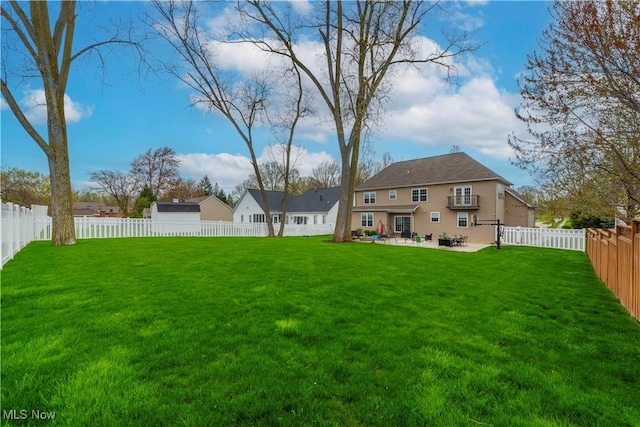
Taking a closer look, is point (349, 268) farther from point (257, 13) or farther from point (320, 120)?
point (257, 13)

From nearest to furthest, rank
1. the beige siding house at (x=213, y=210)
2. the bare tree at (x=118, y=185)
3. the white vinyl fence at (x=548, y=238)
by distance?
the white vinyl fence at (x=548, y=238) → the bare tree at (x=118, y=185) → the beige siding house at (x=213, y=210)

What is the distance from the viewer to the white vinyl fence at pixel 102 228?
6.82 m

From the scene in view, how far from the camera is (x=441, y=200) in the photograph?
25766 millimetres

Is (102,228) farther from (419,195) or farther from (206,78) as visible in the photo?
(419,195)

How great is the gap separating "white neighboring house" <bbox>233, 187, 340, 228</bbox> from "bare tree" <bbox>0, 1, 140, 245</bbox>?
2535cm

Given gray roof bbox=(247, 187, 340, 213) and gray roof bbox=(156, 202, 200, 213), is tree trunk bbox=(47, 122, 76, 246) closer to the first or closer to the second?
gray roof bbox=(156, 202, 200, 213)

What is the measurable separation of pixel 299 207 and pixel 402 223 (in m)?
14.3

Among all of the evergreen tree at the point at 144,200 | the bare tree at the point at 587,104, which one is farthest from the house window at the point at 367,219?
the evergreen tree at the point at 144,200

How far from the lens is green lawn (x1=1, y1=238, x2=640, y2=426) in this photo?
2008 mm

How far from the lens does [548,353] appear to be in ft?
10.0

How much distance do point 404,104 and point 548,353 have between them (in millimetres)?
→ 15128

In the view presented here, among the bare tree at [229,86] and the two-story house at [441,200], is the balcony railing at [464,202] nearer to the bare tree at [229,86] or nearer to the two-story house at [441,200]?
the two-story house at [441,200]

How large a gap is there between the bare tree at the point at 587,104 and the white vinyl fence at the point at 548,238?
7925 millimetres

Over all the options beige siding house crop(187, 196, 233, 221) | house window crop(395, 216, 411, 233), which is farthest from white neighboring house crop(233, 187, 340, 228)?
house window crop(395, 216, 411, 233)
